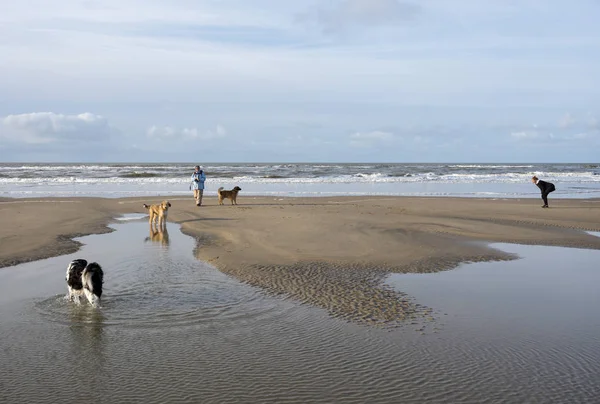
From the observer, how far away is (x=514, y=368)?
16.4 ft

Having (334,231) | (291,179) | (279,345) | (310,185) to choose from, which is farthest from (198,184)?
(291,179)

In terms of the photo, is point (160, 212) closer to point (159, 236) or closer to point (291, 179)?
point (159, 236)

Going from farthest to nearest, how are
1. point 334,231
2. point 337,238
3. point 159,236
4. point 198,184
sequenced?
point 198,184 → point 159,236 → point 334,231 → point 337,238

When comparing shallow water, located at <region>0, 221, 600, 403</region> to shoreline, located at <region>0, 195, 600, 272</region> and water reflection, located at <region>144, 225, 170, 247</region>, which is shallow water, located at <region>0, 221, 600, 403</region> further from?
water reflection, located at <region>144, 225, 170, 247</region>

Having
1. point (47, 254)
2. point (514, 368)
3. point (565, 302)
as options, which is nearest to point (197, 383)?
point (514, 368)

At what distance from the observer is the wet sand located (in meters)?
8.05

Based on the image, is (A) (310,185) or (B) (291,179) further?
(B) (291,179)

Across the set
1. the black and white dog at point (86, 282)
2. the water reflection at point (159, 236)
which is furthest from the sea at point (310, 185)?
the black and white dog at point (86, 282)

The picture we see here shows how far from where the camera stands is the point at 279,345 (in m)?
5.55

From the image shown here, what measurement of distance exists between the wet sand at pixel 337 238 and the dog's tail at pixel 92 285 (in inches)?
91.2

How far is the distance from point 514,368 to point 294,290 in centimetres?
350

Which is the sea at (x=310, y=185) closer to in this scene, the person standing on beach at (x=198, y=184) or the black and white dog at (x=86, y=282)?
the person standing on beach at (x=198, y=184)

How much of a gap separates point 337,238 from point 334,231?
0.84 m

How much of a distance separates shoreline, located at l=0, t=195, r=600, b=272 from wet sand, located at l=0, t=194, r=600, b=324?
0.03 m
